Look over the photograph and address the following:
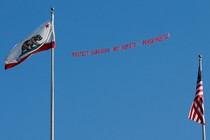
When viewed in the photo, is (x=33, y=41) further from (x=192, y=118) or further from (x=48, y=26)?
(x=192, y=118)

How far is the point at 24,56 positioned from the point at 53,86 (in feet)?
7.26

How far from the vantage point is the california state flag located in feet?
115

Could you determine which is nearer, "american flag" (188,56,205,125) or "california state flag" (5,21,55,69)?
"california state flag" (5,21,55,69)

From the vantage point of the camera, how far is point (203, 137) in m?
43.0

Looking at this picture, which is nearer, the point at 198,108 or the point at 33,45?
the point at 33,45

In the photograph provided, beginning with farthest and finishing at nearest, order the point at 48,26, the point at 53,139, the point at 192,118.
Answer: the point at 192,118
the point at 48,26
the point at 53,139

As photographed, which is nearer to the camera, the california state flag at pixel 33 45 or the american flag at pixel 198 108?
the california state flag at pixel 33 45

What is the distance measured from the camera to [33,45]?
116ft

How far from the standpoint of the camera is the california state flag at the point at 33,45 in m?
35.1

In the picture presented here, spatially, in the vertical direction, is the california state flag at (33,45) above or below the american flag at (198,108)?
above

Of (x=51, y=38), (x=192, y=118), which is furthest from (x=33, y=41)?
(x=192, y=118)

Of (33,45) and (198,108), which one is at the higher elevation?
(33,45)

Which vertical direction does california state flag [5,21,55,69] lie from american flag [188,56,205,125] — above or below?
above

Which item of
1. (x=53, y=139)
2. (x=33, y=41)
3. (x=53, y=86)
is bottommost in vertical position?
(x=53, y=139)
